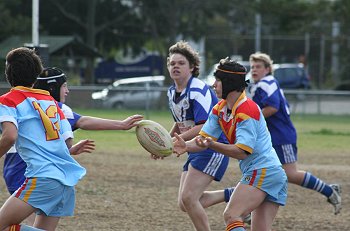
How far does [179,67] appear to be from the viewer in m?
8.20

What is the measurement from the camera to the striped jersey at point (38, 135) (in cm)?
596

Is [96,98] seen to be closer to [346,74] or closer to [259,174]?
[346,74]

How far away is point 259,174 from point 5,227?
197cm

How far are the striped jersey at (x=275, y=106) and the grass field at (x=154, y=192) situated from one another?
88 cm

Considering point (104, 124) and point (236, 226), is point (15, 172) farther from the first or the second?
point (236, 226)

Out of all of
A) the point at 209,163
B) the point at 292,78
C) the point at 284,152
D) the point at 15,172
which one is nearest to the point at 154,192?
the point at 284,152

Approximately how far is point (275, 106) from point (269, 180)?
3.69 m

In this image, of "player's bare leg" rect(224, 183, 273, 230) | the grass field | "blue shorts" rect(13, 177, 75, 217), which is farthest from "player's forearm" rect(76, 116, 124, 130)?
the grass field

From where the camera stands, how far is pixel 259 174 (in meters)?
6.75

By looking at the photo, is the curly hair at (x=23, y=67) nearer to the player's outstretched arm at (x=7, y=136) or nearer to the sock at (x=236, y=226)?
the player's outstretched arm at (x=7, y=136)

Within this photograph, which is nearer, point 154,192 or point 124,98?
point 154,192

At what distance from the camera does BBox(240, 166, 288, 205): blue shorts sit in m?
6.75

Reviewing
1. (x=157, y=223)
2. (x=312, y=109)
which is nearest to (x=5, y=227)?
(x=157, y=223)

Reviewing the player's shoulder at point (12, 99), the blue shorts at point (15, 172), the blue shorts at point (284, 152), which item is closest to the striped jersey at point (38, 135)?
the player's shoulder at point (12, 99)
